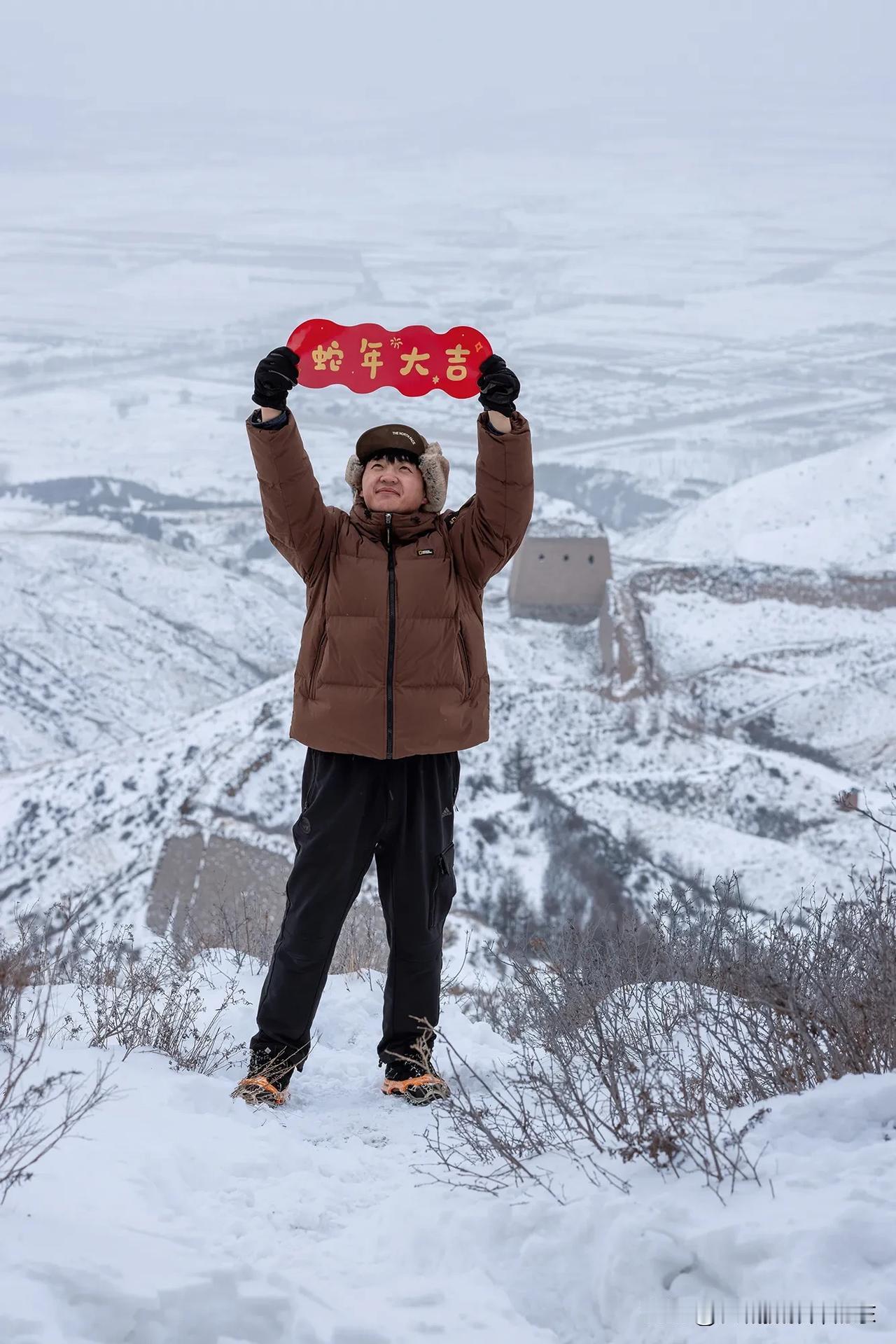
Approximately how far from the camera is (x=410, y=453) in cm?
351

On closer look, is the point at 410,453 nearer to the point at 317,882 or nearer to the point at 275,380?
the point at 275,380

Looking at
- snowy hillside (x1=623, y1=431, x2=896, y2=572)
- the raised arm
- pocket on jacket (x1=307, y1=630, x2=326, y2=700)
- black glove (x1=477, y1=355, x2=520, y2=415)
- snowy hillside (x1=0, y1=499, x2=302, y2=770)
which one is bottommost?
snowy hillside (x1=0, y1=499, x2=302, y2=770)

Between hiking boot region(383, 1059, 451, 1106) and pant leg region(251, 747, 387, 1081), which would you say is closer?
pant leg region(251, 747, 387, 1081)

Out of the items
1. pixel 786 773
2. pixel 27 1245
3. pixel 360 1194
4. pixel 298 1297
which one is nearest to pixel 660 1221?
pixel 298 1297

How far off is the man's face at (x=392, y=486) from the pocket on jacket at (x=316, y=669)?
0.49 m

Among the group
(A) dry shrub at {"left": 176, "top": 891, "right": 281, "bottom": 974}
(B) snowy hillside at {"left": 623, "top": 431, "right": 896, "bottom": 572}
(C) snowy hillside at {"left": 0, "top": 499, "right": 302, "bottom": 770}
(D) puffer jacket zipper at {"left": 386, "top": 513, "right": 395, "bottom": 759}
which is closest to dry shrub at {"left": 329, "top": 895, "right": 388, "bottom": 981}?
(A) dry shrub at {"left": 176, "top": 891, "right": 281, "bottom": 974}

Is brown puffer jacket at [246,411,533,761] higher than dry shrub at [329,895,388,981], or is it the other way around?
brown puffer jacket at [246,411,533,761]

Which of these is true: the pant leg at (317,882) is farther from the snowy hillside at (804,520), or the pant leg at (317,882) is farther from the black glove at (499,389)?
the snowy hillside at (804,520)

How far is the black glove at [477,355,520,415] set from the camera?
3301 millimetres

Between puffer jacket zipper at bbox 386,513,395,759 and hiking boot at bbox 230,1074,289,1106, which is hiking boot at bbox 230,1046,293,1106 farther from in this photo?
puffer jacket zipper at bbox 386,513,395,759

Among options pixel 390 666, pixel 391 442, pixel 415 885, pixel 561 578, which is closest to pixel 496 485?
pixel 391 442

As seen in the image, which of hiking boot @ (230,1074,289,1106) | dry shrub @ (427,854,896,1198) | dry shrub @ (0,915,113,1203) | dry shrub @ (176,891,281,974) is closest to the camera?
dry shrub @ (0,915,113,1203)

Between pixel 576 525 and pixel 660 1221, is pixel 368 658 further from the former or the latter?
pixel 576 525

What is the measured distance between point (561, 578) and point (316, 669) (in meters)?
30.4
